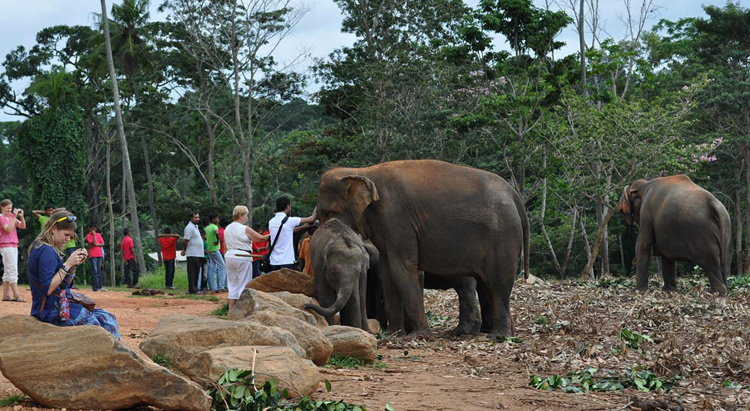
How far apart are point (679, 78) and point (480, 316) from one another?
24.9 meters

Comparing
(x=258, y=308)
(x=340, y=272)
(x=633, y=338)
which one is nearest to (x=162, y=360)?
(x=258, y=308)

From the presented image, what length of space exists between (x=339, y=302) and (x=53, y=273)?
3.87 m

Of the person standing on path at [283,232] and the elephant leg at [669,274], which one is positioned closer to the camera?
the person standing on path at [283,232]

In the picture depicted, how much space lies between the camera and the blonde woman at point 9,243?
1431 centimetres

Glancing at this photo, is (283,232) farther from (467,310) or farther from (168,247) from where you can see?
(168,247)

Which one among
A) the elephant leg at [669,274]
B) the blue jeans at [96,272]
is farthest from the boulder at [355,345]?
the blue jeans at [96,272]

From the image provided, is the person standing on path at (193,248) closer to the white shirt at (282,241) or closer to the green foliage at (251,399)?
the white shirt at (282,241)

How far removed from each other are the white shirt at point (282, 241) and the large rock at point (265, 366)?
5660 millimetres

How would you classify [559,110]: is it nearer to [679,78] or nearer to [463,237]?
[679,78]

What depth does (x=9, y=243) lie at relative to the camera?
14.5 m

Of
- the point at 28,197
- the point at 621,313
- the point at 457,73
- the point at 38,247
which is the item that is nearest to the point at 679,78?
the point at 457,73

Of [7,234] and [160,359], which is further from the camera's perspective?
[7,234]

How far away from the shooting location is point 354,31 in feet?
116

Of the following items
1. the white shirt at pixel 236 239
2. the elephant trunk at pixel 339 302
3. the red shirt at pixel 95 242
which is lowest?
the elephant trunk at pixel 339 302
